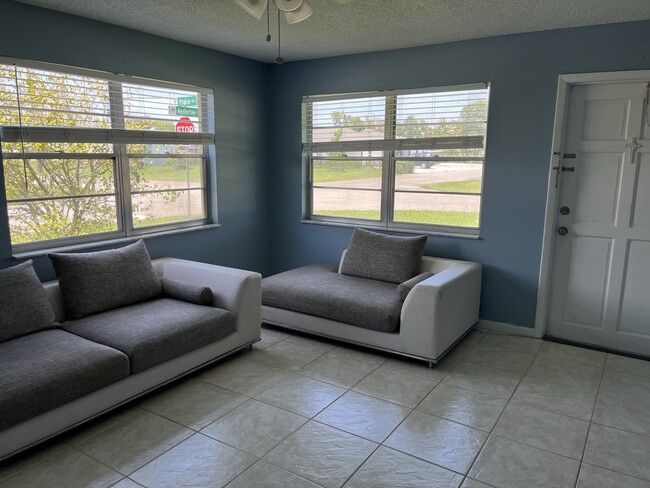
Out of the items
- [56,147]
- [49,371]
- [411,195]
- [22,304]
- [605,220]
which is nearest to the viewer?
[49,371]

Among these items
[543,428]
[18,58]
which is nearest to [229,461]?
[543,428]

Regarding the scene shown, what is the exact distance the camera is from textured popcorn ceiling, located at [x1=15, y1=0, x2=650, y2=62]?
2.96m

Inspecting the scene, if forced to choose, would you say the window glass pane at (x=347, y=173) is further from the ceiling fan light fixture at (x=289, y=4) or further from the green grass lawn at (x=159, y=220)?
the ceiling fan light fixture at (x=289, y=4)

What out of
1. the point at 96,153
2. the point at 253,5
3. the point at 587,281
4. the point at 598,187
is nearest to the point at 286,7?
the point at 253,5

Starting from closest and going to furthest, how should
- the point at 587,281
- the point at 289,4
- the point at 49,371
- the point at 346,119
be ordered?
1. the point at 49,371
2. the point at 289,4
3. the point at 587,281
4. the point at 346,119

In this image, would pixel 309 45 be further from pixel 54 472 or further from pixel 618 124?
pixel 54 472

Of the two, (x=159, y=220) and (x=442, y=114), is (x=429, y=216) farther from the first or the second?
(x=159, y=220)

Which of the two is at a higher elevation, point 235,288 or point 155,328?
point 235,288

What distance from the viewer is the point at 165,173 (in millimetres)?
4059

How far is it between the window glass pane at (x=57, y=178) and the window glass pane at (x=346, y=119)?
198 centimetres

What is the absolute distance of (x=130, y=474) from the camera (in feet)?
7.03

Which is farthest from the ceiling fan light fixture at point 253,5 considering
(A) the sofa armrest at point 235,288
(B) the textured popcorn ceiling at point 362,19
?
(A) the sofa armrest at point 235,288

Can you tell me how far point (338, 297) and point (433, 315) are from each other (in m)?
0.74

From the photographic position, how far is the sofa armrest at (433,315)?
3.20 meters
